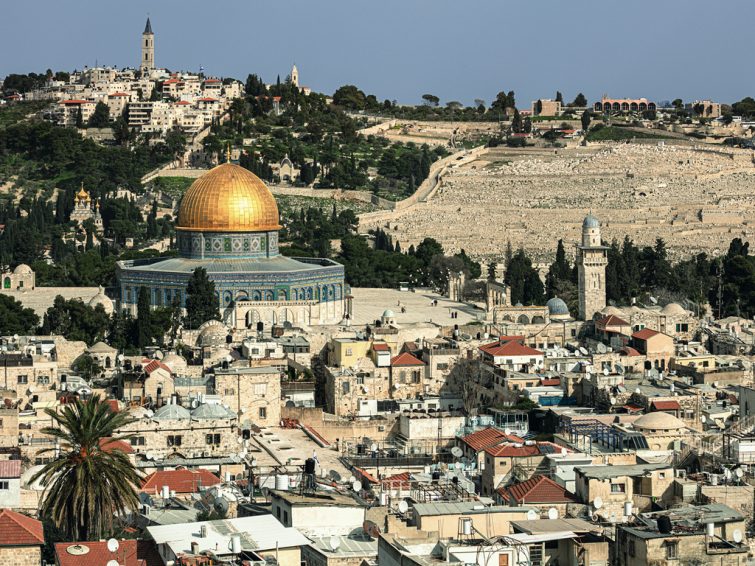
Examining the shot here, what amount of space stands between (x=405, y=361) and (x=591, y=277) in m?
9.84

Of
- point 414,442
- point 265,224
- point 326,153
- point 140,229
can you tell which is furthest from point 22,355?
point 326,153

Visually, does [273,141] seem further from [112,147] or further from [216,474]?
[216,474]

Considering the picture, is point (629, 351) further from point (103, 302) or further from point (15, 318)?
point (103, 302)

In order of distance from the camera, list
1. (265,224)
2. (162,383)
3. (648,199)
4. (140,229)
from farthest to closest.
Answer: (648,199) < (140,229) < (265,224) < (162,383)

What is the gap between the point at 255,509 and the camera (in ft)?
72.9

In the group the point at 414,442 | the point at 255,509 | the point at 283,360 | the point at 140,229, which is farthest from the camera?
the point at 140,229

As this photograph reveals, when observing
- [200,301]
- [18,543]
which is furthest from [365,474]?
[200,301]

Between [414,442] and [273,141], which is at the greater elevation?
[273,141]

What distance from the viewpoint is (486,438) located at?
30.3 m

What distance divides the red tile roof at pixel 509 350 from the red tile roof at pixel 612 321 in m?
3.81

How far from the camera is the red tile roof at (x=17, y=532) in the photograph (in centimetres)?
2000

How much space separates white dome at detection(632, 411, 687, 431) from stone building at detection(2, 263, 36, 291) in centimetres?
2651

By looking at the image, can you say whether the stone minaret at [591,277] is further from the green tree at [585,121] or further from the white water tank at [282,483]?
the green tree at [585,121]

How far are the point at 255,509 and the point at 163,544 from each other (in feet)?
8.36
